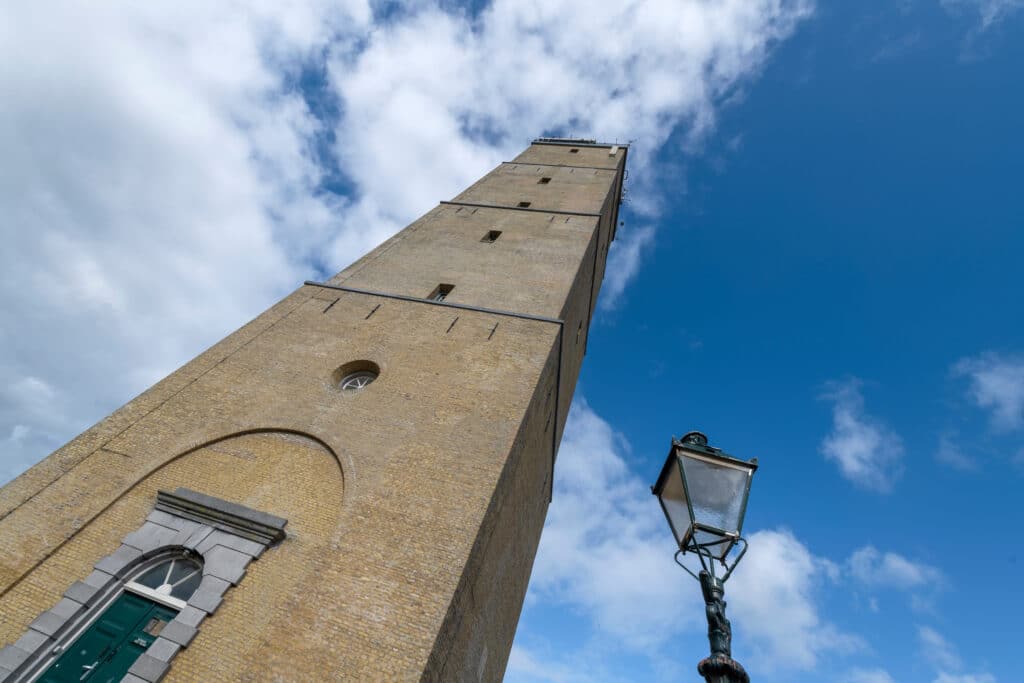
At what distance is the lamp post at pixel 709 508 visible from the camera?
283cm

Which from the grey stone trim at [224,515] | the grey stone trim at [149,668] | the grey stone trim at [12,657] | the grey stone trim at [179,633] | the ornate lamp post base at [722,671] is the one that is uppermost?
the grey stone trim at [224,515]

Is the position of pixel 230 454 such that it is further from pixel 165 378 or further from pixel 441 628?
pixel 441 628

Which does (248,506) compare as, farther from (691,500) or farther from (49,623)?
(691,500)

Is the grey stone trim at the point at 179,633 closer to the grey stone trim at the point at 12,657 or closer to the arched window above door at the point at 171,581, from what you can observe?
the arched window above door at the point at 171,581

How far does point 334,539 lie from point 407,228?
36.0 feet

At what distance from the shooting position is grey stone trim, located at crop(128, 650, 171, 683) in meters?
5.68

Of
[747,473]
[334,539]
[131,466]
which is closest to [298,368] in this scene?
[131,466]

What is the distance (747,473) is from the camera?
10.4 ft

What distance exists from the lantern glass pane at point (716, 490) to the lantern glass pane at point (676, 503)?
0.21 ft

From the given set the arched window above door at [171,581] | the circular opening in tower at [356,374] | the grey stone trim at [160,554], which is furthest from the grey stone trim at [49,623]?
the circular opening in tower at [356,374]

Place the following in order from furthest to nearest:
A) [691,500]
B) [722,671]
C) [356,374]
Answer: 1. [356,374]
2. [691,500]
3. [722,671]

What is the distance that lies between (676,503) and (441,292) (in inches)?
405

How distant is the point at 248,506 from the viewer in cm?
749

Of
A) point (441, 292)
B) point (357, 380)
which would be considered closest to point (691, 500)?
point (357, 380)
